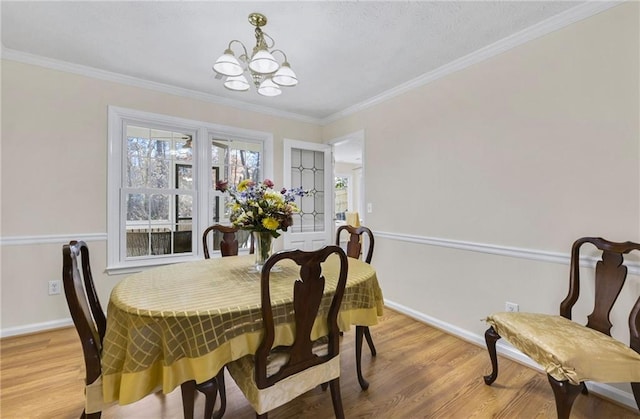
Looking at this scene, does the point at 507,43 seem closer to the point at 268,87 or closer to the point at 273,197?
the point at 268,87

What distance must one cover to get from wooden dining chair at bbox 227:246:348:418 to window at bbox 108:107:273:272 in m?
2.26

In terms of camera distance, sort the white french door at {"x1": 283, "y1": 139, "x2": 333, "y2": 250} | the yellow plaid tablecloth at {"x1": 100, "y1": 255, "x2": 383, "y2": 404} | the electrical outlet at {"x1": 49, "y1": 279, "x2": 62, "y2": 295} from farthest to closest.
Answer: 1. the white french door at {"x1": 283, "y1": 139, "x2": 333, "y2": 250}
2. the electrical outlet at {"x1": 49, "y1": 279, "x2": 62, "y2": 295}
3. the yellow plaid tablecloth at {"x1": 100, "y1": 255, "x2": 383, "y2": 404}

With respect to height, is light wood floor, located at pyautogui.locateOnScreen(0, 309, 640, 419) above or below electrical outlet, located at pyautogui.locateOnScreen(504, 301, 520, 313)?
below

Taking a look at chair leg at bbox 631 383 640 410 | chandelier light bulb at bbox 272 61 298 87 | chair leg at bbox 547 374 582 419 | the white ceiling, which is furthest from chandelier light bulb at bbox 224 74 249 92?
chair leg at bbox 631 383 640 410

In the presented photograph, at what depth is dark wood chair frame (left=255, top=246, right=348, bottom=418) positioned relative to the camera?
3.78 ft

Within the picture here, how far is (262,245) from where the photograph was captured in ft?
5.81

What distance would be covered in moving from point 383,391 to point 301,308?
104 cm

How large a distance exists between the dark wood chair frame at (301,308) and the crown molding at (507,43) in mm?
2212

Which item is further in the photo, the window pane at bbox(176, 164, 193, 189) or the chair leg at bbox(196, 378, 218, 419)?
the window pane at bbox(176, 164, 193, 189)

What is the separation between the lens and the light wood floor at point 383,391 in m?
1.60

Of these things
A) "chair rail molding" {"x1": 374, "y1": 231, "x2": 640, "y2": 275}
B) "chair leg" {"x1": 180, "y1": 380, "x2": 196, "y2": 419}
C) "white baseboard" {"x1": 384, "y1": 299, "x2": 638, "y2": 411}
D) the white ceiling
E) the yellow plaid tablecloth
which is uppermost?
the white ceiling

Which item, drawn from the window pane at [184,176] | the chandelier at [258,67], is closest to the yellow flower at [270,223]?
the chandelier at [258,67]

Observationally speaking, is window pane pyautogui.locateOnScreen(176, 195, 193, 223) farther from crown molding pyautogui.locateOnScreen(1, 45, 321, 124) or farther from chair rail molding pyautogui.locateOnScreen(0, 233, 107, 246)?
crown molding pyautogui.locateOnScreen(1, 45, 321, 124)

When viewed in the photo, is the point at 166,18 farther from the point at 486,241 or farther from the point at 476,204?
the point at 486,241
